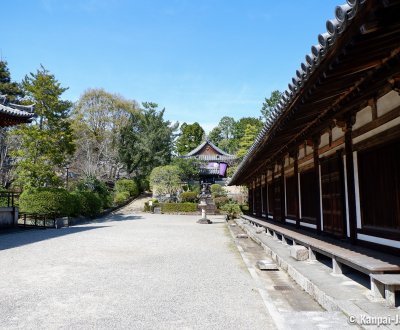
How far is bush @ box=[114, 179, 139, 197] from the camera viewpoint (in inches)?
1758

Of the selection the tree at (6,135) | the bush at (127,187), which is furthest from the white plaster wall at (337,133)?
the bush at (127,187)

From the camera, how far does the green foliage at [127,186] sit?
44681 millimetres

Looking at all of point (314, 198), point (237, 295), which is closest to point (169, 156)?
point (314, 198)

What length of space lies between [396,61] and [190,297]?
4160 mm

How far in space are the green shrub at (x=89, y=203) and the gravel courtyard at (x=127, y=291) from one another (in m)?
16.3

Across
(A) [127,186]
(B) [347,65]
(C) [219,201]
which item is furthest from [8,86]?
(B) [347,65]

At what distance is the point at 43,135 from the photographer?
2227 centimetres

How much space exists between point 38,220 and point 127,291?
1740 cm

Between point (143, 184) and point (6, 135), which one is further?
point (143, 184)

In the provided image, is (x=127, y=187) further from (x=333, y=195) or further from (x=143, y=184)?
(x=333, y=195)

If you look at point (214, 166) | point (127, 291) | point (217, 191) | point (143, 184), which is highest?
point (214, 166)

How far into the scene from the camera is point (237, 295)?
547 cm

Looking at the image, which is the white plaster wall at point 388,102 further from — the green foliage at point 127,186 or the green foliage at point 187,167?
the green foliage at point 127,186

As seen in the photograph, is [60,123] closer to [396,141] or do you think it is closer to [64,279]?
[64,279]
